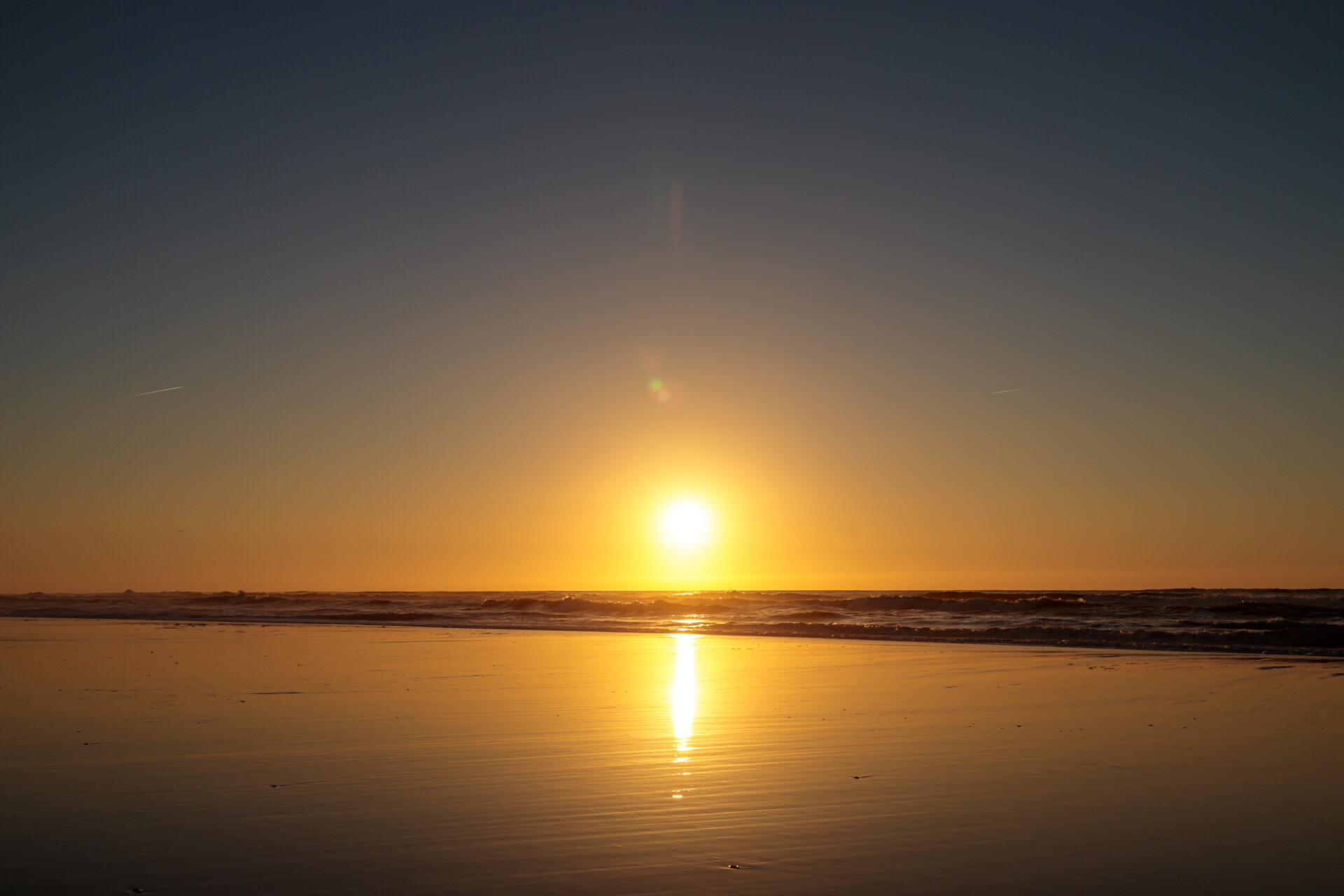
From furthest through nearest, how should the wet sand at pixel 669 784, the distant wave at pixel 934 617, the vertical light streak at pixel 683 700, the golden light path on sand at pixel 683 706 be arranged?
the distant wave at pixel 934 617 < the vertical light streak at pixel 683 700 < the golden light path on sand at pixel 683 706 < the wet sand at pixel 669 784

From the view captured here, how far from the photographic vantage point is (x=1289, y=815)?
7.08 meters

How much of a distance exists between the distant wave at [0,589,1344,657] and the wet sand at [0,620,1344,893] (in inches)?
452

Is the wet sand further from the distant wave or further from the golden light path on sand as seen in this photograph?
the distant wave

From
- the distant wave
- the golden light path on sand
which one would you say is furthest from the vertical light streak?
the distant wave

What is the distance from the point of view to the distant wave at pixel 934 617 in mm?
27062

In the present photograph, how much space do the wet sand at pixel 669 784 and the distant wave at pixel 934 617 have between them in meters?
11.5

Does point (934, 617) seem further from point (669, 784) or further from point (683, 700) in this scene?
point (669, 784)

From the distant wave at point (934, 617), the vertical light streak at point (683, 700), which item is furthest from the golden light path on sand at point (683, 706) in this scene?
the distant wave at point (934, 617)

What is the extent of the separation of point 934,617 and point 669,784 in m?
38.1

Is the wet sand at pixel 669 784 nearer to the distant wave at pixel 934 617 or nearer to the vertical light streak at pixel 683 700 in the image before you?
the vertical light streak at pixel 683 700

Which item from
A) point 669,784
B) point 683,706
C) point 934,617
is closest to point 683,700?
point 683,706

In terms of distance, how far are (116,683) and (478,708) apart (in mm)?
6608

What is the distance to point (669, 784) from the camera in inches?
316

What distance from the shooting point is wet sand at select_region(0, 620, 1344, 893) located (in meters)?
5.59
